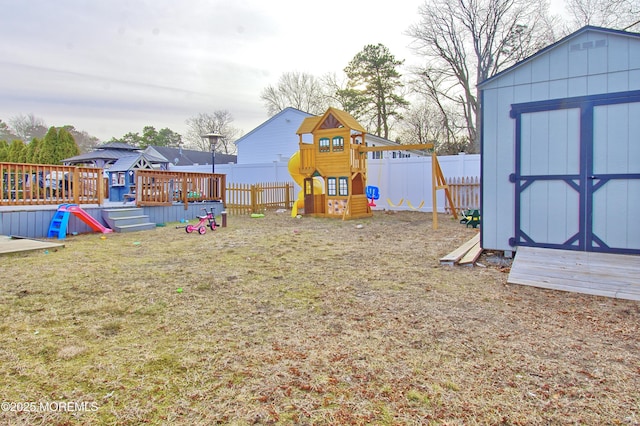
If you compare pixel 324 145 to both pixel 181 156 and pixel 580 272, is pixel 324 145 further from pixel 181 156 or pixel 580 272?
pixel 181 156

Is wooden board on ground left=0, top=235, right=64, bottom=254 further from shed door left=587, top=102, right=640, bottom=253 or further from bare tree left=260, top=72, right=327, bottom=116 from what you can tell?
bare tree left=260, top=72, right=327, bottom=116

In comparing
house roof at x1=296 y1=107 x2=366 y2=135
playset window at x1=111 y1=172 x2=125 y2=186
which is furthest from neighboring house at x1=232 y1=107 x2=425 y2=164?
playset window at x1=111 y1=172 x2=125 y2=186

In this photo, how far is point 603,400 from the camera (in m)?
2.05

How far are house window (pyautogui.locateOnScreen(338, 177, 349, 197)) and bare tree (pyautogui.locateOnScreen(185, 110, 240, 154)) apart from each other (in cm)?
3496

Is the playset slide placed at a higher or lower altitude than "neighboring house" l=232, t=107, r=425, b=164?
lower

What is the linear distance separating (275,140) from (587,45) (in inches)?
812

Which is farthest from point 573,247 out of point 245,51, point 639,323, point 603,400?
point 245,51

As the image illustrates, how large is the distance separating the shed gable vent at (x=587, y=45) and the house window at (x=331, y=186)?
28.1 ft

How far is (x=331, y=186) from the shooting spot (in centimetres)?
1331

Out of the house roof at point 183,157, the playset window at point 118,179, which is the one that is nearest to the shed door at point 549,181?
the playset window at point 118,179

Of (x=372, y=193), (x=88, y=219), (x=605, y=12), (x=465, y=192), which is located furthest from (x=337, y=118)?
(x=605, y=12)

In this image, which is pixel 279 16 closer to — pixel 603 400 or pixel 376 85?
pixel 603 400

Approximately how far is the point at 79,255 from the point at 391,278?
17.2 feet

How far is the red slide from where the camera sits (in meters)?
8.90
